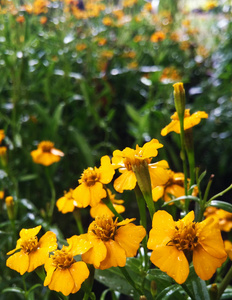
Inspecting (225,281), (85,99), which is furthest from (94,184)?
(85,99)

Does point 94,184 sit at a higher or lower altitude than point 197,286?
higher

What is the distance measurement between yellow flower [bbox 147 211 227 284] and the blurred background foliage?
0.40 metres

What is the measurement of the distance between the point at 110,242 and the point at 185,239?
91 millimetres

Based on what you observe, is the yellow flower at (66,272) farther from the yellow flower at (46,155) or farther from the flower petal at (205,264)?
the yellow flower at (46,155)

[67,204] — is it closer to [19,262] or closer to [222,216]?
[19,262]

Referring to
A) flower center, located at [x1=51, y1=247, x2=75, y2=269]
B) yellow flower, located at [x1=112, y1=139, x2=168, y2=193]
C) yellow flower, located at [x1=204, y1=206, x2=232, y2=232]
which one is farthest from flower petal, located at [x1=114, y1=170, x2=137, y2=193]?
yellow flower, located at [x1=204, y1=206, x2=232, y2=232]

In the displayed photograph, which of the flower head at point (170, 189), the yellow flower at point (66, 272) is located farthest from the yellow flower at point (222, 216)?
the yellow flower at point (66, 272)

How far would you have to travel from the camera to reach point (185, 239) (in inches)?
16.8

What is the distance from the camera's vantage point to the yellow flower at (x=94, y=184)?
49 cm

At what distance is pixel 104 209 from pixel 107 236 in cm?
10

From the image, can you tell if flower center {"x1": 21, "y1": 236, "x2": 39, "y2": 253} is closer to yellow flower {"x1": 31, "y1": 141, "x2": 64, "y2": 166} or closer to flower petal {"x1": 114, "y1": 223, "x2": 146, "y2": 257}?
flower petal {"x1": 114, "y1": 223, "x2": 146, "y2": 257}

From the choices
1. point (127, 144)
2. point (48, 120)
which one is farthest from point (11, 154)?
point (127, 144)

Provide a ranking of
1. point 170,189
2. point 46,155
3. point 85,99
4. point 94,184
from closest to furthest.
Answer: point 94,184 → point 170,189 → point 46,155 → point 85,99

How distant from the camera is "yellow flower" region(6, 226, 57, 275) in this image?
0.46 m
